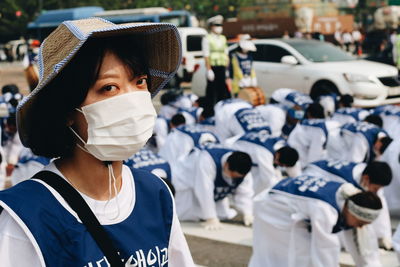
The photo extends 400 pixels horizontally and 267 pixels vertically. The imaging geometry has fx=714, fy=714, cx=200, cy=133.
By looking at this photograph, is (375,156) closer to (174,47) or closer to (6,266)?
(174,47)

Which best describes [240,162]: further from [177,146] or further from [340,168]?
[177,146]

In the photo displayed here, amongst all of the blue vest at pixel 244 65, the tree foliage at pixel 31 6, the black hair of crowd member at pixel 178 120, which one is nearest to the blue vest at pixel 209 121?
the black hair of crowd member at pixel 178 120

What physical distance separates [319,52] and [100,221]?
12.6m

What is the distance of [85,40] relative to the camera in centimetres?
170

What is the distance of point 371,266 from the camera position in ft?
16.8

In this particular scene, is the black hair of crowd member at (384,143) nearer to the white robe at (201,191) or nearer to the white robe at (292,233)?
the white robe at (201,191)

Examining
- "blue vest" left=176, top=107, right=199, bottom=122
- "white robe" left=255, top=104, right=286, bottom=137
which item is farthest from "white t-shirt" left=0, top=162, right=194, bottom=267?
"blue vest" left=176, top=107, right=199, bottom=122

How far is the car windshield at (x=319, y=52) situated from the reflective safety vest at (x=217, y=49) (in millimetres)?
1991

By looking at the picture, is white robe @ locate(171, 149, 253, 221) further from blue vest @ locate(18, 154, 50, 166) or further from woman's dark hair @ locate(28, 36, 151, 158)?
woman's dark hair @ locate(28, 36, 151, 158)

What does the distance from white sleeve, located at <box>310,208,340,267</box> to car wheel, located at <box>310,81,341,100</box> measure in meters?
8.30

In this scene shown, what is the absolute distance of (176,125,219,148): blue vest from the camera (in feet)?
25.1

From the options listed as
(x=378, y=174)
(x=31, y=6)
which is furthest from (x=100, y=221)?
(x=31, y=6)

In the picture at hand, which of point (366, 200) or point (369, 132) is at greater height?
point (366, 200)

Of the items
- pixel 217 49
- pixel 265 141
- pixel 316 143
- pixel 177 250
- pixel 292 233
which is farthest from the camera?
pixel 217 49
